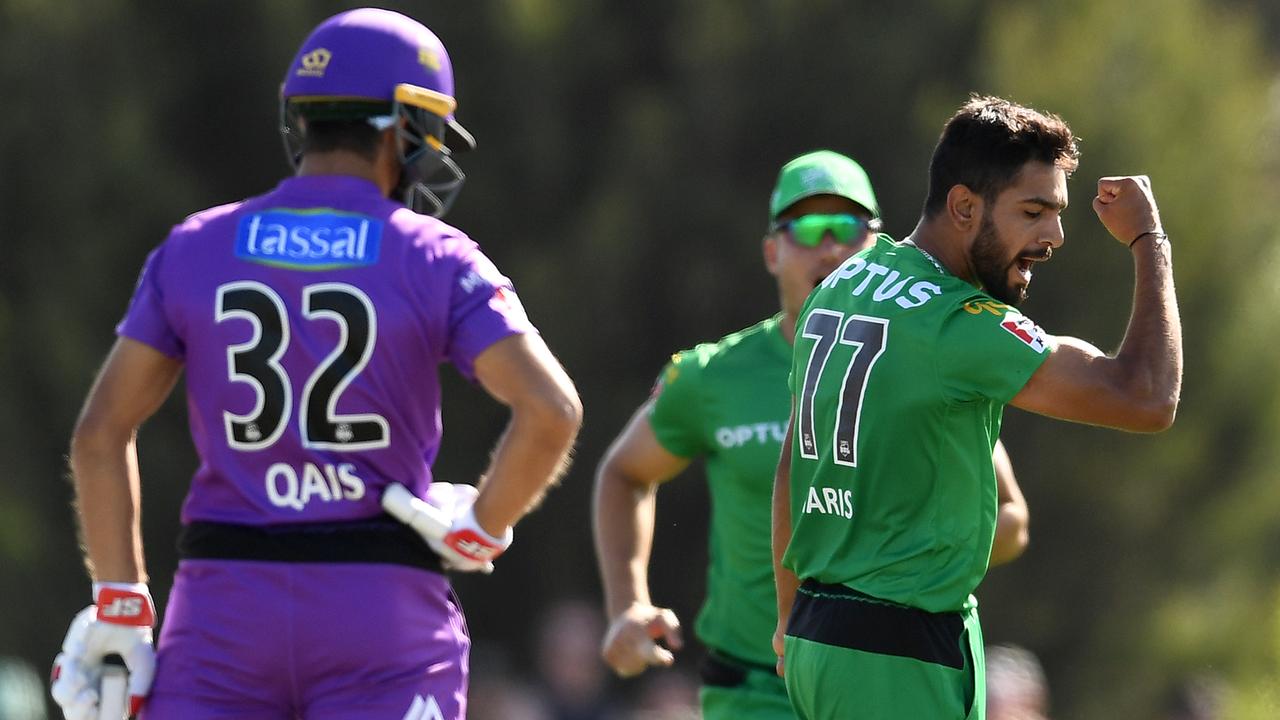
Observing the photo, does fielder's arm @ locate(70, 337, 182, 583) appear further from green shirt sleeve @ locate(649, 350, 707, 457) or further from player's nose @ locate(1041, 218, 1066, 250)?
green shirt sleeve @ locate(649, 350, 707, 457)

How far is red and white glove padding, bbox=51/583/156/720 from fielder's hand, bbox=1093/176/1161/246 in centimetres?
222

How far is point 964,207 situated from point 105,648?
6.69 ft

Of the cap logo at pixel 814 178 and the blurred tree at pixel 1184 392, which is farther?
the blurred tree at pixel 1184 392

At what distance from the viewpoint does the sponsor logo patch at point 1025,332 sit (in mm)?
3957

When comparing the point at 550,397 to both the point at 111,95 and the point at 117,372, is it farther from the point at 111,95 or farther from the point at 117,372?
the point at 111,95

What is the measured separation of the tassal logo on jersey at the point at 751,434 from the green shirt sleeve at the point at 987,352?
5.91 ft

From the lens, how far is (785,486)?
459 cm

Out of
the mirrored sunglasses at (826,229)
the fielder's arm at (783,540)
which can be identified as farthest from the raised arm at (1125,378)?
the mirrored sunglasses at (826,229)

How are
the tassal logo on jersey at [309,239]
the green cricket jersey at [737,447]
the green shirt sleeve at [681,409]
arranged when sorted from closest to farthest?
the tassal logo on jersey at [309,239] → the green cricket jersey at [737,447] → the green shirt sleeve at [681,409]

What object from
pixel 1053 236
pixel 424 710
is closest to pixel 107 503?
pixel 424 710

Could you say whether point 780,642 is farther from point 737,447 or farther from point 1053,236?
point 737,447

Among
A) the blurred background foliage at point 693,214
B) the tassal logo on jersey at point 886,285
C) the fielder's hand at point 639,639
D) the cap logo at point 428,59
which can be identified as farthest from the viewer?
the blurred background foliage at point 693,214

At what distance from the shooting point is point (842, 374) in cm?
419

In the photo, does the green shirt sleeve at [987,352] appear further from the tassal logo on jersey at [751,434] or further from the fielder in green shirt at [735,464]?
the tassal logo on jersey at [751,434]
